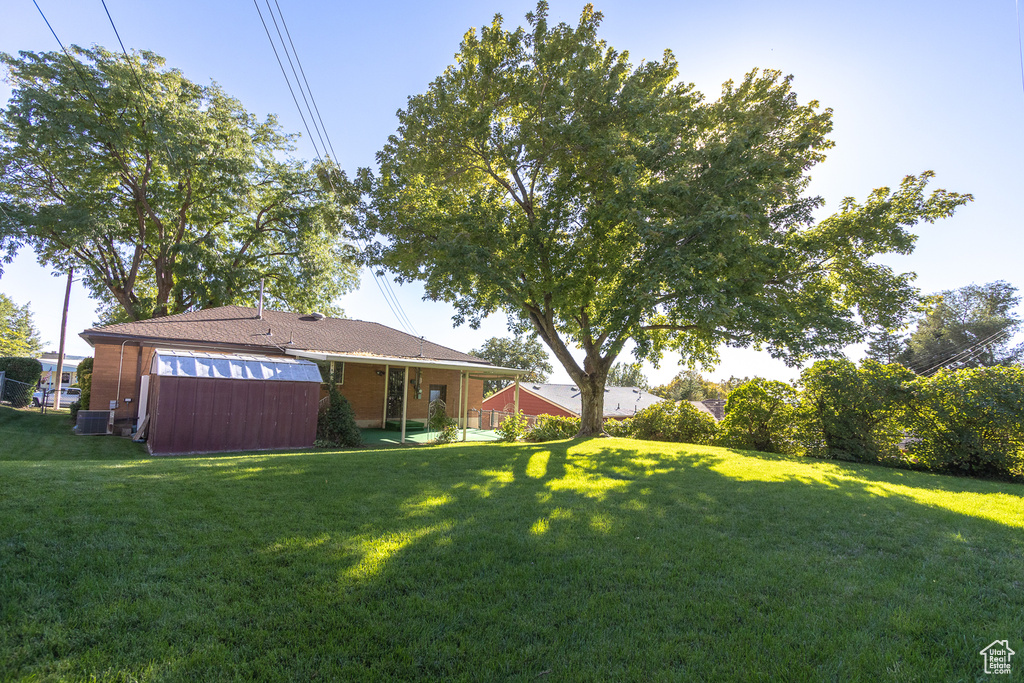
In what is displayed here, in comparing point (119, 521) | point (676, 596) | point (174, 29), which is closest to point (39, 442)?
point (174, 29)

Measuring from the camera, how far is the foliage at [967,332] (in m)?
40.6

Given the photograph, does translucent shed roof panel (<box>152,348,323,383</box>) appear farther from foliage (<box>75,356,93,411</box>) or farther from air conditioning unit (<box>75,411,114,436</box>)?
foliage (<box>75,356,93,411</box>)

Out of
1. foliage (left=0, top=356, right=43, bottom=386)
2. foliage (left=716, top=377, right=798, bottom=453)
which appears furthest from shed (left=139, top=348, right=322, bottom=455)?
foliage (left=0, top=356, right=43, bottom=386)

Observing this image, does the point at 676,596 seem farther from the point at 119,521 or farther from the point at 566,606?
the point at 119,521

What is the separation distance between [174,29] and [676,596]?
13523 millimetres

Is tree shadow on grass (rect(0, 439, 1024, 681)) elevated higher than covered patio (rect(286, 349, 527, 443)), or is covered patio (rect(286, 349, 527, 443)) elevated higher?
covered patio (rect(286, 349, 527, 443))

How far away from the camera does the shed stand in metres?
11.7

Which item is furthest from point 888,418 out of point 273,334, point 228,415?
point 273,334

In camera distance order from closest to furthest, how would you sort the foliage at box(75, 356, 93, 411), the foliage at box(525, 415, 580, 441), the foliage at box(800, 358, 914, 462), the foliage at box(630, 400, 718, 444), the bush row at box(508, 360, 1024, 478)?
1. the bush row at box(508, 360, 1024, 478)
2. the foliage at box(800, 358, 914, 462)
3. the foliage at box(630, 400, 718, 444)
4. the foliage at box(525, 415, 580, 441)
5. the foliage at box(75, 356, 93, 411)

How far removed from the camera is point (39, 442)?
1287 centimetres

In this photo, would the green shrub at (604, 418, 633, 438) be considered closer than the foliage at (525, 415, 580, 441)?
No

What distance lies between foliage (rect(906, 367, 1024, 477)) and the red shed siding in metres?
15.5

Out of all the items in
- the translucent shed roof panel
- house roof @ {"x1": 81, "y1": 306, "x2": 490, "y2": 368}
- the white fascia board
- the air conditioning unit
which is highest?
house roof @ {"x1": 81, "y1": 306, "x2": 490, "y2": 368}

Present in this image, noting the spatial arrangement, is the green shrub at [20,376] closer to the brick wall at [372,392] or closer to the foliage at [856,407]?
the brick wall at [372,392]
